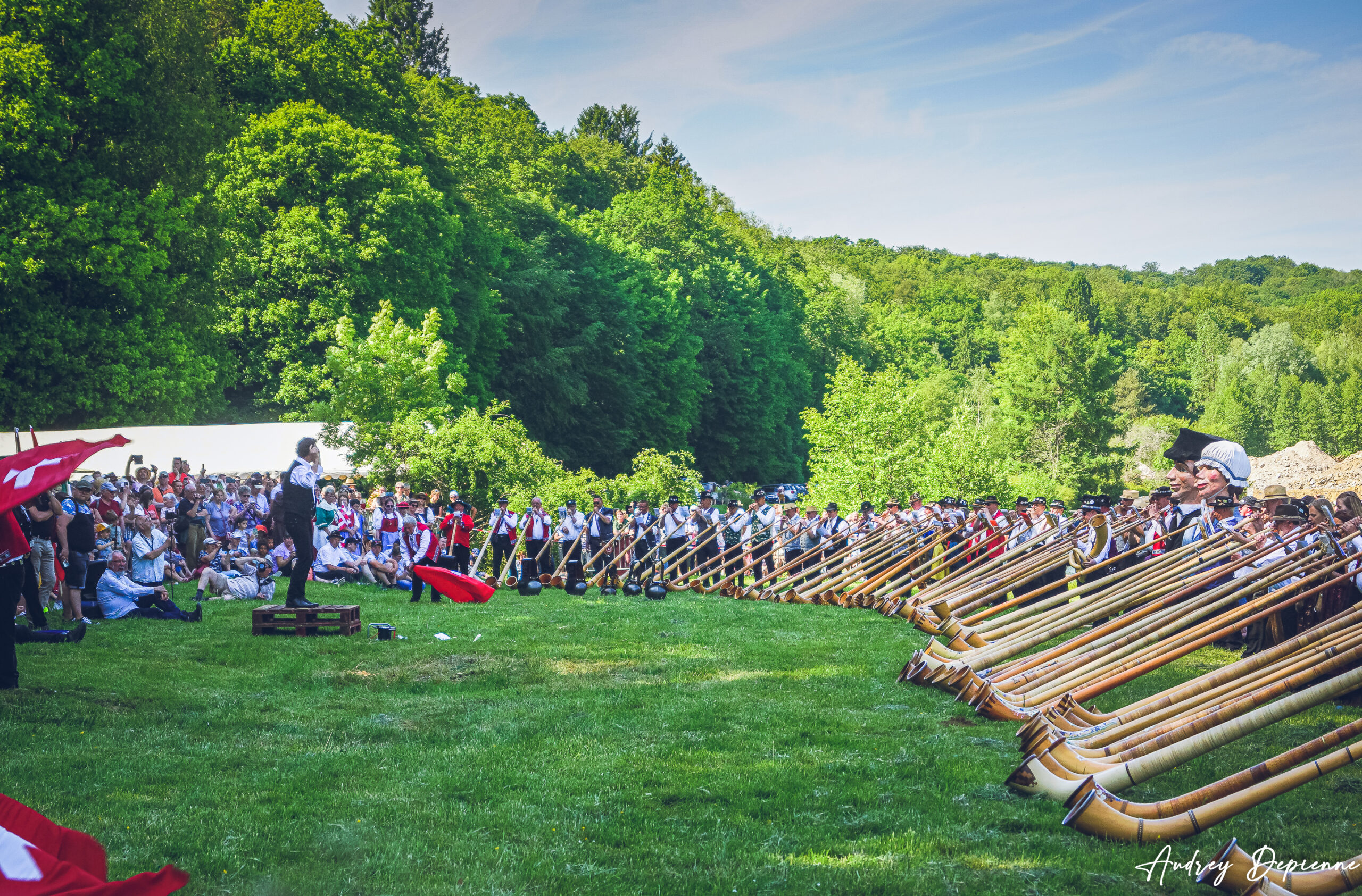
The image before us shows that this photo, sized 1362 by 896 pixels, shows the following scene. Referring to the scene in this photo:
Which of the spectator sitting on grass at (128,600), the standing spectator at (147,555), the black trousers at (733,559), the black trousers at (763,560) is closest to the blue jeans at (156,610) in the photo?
the spectator sitting on grass at (128,600)

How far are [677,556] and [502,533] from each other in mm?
3784

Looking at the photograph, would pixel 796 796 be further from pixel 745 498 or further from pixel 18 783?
pixel 745 498

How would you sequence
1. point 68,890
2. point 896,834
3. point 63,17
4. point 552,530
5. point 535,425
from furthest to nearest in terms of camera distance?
point 535,425 → point 63,17 → point 552,530 → point 896,834 → point 68,890

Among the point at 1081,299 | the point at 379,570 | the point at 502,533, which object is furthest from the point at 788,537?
the point at 1081,299

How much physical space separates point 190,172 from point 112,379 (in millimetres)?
6738

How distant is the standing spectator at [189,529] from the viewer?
61.2 feet

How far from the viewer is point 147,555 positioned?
1419 cm

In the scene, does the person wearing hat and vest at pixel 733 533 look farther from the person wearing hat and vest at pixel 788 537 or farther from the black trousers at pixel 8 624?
the black trousers at pixel 8 624

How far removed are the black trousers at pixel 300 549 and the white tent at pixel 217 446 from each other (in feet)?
41.5

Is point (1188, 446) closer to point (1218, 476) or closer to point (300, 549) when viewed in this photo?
point (1218, 476)

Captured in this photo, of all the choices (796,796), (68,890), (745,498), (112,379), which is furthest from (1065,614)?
(745,498)

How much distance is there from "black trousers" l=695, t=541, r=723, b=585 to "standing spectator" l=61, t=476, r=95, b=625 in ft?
34.4

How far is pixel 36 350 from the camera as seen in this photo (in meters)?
25.3

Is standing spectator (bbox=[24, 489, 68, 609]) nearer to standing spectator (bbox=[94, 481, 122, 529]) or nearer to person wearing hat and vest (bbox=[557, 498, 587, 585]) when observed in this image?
standing spectator (bbox=[94, 481, 122, 529])
